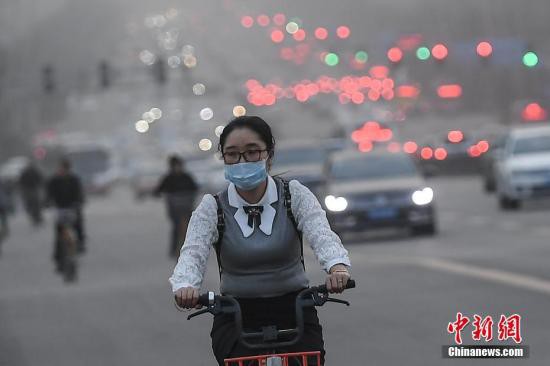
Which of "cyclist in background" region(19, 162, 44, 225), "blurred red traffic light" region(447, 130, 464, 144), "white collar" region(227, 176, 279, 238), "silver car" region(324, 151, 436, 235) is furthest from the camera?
"blurred red traffic light" region(447, 130, 464, 144)

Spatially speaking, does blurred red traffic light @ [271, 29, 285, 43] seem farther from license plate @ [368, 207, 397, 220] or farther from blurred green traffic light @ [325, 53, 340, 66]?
license plate @ [368, 207, 397, 220]

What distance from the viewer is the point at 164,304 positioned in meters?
19.1

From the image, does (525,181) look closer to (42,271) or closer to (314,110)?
(42,271)

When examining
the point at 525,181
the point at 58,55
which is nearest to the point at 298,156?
the point at 525,181

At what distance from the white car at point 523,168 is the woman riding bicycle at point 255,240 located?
92.8ft

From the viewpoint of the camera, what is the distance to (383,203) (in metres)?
28.9

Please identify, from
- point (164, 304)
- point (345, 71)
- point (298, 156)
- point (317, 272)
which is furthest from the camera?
point (345, 71)

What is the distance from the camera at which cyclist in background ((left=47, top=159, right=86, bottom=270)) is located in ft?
83.9

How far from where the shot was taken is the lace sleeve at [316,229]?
6.71 m

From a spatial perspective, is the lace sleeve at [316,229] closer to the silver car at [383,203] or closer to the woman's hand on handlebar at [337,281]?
the woman's hand on handlebar at [337,281]

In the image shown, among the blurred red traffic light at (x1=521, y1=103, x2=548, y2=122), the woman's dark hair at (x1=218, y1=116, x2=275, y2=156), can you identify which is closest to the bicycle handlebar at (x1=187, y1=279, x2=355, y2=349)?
the woman's dark hair at (x1=218, y1=116, x2=275, y2=156)

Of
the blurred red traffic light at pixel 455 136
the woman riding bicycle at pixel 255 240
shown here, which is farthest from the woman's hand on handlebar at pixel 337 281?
the blurred red traffic light at pixel 455 136

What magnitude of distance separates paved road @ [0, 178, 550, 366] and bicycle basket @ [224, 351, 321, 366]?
5506 mm

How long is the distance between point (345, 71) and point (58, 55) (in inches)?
1481
